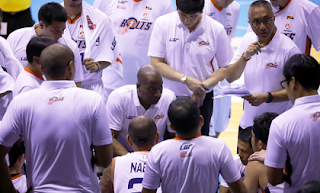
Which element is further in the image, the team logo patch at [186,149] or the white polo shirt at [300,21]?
the white polo shirt at [300,21]

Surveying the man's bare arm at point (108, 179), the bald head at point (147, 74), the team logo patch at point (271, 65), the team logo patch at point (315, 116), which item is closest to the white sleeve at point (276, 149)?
the team logo patch at point (315, 116)

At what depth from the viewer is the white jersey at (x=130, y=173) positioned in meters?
2.89

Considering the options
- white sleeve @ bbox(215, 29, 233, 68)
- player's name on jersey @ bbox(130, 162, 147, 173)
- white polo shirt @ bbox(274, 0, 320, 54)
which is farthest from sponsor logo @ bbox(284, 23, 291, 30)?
player's name on jersey @ bbox(130, 162, 147, 173)

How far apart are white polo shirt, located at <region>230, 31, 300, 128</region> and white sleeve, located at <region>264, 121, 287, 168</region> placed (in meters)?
1.56

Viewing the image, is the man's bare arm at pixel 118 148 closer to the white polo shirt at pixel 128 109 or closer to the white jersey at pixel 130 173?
the white polo shirt at pixel 128 109

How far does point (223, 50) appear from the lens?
4.37 meters

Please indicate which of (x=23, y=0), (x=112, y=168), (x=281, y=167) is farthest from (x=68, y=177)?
(x=23, y=0)

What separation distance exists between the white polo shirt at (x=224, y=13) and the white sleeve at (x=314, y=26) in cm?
187

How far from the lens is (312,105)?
239cm

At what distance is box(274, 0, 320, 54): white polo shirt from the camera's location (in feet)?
13.7

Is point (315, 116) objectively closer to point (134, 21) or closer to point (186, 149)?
point (186, 149)

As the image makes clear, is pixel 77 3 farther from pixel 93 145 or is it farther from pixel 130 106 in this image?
pixel 93 145

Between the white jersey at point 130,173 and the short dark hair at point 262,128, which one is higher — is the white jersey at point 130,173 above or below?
below

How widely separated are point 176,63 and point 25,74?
5.67ft
